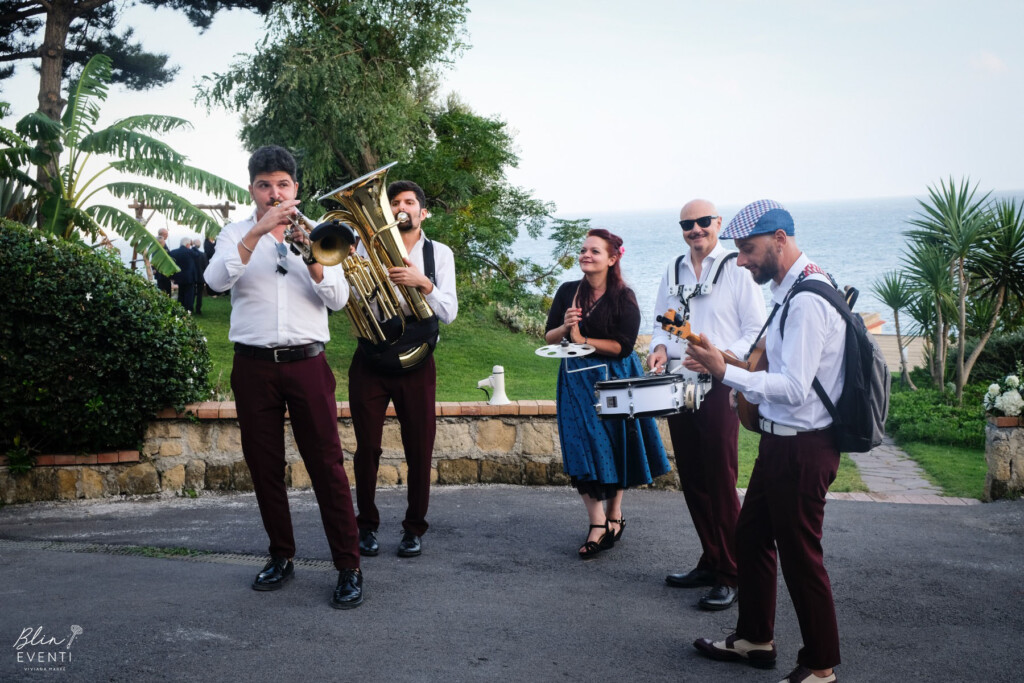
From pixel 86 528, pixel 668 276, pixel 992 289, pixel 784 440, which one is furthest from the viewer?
pixel 992 289

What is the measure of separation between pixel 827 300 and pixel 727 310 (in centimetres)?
149

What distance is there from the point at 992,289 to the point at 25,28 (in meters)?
18.3

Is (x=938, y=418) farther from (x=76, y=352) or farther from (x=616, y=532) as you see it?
(x=76, y=352)

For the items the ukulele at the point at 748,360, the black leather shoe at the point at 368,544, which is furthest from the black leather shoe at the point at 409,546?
the ukulele at the point at 748,360

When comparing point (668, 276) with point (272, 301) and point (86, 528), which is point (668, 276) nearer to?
point (272, 301)

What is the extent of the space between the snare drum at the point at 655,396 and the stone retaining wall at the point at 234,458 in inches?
116

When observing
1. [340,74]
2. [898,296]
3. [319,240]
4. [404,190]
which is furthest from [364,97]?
[319,240]

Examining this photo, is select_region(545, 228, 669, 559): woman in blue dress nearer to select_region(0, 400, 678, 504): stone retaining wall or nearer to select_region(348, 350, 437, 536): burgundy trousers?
select_region(348, 350, 437, 536): burgundy trousers

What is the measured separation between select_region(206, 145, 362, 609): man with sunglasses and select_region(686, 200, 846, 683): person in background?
75.5 inches

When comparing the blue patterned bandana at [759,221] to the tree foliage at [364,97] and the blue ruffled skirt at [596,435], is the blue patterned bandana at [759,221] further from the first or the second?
the tree foliage at [364,97]

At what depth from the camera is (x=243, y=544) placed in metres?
5.69

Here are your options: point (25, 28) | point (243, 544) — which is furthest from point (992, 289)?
point (25, 28)

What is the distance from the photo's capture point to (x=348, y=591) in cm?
449

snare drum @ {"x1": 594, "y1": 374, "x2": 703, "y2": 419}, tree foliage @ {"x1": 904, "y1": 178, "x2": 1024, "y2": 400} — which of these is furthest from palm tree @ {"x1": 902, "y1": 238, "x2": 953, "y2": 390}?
snare drum @ {"x1": 594, "y1": 374, "x2": 703, "y2": 419}
